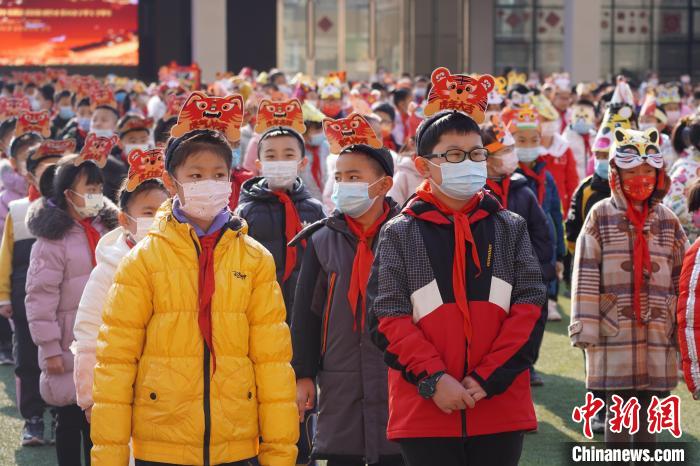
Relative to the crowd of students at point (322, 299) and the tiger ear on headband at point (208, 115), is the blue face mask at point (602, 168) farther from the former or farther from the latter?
the tiger ear on headband at point (208, 115)

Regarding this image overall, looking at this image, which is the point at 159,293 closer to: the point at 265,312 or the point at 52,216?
the point at 265,312

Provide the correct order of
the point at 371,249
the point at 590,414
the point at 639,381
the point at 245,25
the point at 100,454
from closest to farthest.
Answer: the point at 100,454
the point at 371,249
the point at 639,381
the point at 590,414
the point at 245,25

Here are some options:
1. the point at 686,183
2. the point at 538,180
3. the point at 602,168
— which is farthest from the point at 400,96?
the point at 602,168

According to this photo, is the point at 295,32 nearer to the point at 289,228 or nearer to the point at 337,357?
the point at 289,228

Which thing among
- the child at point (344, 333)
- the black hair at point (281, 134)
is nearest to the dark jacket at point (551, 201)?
the black hair at point (281, 134)

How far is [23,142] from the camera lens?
1048cm

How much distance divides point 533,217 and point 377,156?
2.81m

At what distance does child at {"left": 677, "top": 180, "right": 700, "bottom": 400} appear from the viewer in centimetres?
534

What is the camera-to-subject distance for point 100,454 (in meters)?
4.68

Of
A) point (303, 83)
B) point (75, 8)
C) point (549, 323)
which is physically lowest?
point (549, 323)

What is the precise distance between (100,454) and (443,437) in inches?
46.8

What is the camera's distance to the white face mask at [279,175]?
7391 mm

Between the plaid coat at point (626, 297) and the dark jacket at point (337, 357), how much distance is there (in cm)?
139

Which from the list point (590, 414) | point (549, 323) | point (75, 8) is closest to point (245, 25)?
point (75, 8)
